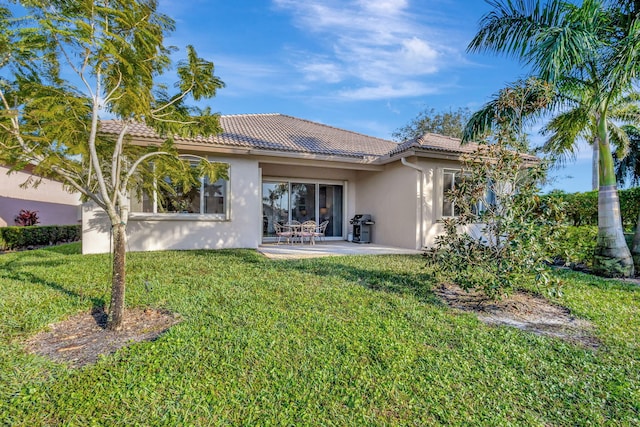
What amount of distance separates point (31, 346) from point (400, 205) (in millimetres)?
10796

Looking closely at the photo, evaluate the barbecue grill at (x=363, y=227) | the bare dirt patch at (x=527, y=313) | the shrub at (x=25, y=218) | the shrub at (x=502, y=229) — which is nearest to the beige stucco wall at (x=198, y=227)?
the barbecue grill at (x=363, y=227)

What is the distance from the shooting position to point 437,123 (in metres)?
32.0

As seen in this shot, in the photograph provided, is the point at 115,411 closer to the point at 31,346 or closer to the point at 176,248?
the point at 31,346

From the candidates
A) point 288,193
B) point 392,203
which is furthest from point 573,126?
point 288,193

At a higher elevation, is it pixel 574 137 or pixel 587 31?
pixel 587 31

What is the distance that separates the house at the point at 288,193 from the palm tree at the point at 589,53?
3011 millimetres

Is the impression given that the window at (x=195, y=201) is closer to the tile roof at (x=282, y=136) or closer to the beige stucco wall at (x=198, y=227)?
the beige stucco wall at (x=198, y=227)

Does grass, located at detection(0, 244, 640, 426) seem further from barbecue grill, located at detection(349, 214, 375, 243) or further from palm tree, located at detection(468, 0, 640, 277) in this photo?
barbecue grill, located at detection(349, 214, 375, 243)

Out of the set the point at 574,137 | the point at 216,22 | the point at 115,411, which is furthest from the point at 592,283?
the point at 216,22

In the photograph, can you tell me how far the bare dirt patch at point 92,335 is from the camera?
3.25 m

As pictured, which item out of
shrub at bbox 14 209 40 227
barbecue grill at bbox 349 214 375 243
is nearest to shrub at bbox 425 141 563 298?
barbecue grill at bbox 349 214 375 243

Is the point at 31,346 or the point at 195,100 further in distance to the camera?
the point at 195,100

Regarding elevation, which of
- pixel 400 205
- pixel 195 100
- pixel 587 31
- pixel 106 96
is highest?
pixel 587 31

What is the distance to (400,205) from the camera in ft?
39.2
